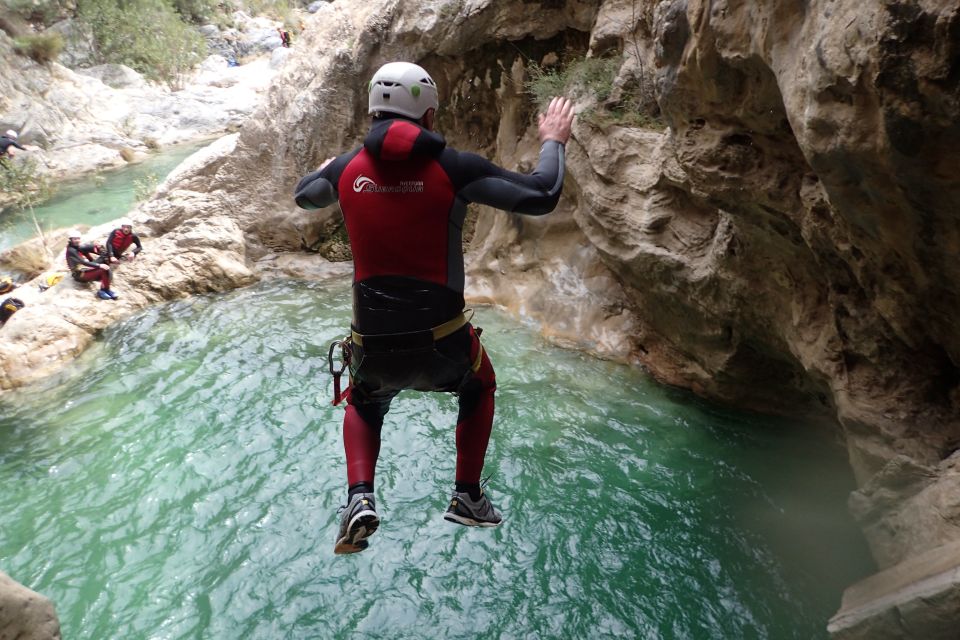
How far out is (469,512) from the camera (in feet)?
→ 9.70

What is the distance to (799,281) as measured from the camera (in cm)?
388

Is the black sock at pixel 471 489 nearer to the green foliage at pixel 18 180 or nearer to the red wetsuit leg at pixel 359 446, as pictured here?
the red wetsuit leg at pixel 359 446

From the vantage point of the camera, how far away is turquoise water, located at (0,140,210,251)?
1408 centimetres

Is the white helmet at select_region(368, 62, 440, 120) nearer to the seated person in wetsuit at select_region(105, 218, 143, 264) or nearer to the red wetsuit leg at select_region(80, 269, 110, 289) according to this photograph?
the red wetsuit leg at select_region(80, 269, 110, 289)

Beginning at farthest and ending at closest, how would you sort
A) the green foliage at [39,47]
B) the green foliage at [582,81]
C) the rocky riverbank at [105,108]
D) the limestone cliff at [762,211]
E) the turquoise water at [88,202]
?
the green foliage at [39,47] → the rocky riverbank at [105,108] → the turquoise water at [88,202] → the green foliage at [582,81] → the limestone cliff at [762,211]

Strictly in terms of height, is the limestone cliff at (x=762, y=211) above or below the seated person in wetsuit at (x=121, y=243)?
above

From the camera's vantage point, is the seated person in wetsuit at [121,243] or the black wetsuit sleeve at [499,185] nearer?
the black wetsuit sleeve at [499,185]

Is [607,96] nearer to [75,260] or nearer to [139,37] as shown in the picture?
[75,260]

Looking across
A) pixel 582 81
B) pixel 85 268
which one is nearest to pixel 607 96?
pixel 582 81

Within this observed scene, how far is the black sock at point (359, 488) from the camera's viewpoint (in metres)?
2.76

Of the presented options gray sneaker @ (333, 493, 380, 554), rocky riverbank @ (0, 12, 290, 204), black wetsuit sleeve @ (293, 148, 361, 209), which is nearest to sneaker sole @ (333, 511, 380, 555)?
gray sneaker @ (333, 493, 380, 554)

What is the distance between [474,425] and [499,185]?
1.18 m

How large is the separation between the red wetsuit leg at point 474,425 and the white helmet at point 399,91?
1.17m

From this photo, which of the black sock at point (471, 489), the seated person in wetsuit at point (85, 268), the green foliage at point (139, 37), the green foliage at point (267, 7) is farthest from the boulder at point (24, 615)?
the green foliage at point (267, 7)
